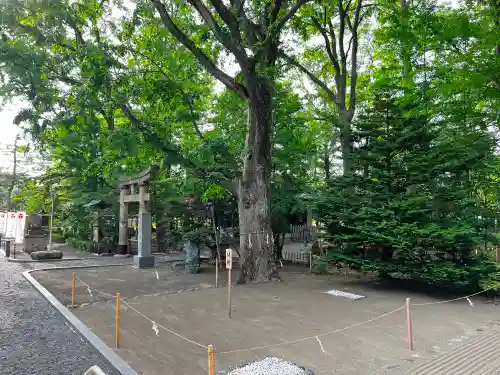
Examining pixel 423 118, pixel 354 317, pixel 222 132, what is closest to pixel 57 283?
pixel 222 132

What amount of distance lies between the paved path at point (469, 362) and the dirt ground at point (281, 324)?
193 mm

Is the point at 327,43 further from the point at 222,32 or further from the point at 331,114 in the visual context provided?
the point at 222,32

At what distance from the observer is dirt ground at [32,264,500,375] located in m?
5.55

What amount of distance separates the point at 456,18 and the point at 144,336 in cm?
958

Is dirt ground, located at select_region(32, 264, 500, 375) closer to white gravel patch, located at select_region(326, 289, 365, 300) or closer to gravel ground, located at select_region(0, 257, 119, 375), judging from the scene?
white gravel patch, located at select_region(326, 289, 365, 300)

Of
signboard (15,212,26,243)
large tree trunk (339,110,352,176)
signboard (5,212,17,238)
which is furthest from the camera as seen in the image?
signboard (5,212,17,238)

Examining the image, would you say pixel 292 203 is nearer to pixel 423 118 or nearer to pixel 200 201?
pixel 200 201

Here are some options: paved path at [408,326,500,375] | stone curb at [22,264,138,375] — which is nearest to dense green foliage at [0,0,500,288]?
paved path at [408,326,500,375]

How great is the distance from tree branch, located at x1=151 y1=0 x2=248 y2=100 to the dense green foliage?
0.05m

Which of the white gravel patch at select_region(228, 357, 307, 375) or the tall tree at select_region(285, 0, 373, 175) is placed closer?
the white gravel patch at select_region(228, 357, 307, 375)

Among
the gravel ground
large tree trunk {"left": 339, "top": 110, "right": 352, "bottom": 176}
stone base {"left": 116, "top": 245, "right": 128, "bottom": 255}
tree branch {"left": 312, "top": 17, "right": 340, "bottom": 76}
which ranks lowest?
the gravel ground

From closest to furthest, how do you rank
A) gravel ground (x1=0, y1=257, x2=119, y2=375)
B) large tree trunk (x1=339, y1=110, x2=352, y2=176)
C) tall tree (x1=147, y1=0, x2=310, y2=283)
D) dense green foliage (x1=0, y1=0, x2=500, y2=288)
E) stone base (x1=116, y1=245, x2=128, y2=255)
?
gravel ground (x1=0, y1=257, x2=119, y2=375) → dense green foliage (x1=0, y1=0, x2=500, y2=288) → tall tree (x1=147, y1=0, x2=310, y2=283) → large tree trunk (x1=339, y1=110, x2=352, y2=176) → stone base (x1=116, y1=245, x2=128, y2=255)

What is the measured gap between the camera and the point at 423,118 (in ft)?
36.9

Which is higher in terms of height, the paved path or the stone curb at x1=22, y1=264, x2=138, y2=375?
the stone curb at x1=22, y1=264, x2=138, y2=375
